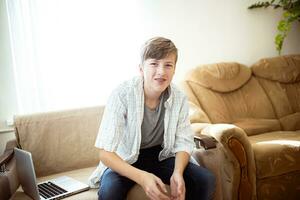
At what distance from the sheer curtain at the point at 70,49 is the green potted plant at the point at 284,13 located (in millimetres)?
1312

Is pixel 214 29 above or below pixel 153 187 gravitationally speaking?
above

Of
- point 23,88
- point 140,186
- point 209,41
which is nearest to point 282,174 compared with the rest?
point 140,186

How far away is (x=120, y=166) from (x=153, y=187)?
0.61 feet

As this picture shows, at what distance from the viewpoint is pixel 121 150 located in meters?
1.60

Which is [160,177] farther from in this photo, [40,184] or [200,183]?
[40,184]

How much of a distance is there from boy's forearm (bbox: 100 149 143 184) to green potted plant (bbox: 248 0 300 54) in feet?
7.07

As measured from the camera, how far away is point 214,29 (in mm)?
2844

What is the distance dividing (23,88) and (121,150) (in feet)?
3.14

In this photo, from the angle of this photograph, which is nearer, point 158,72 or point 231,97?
point 158,72

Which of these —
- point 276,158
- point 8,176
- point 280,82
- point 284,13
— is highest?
point 284,13

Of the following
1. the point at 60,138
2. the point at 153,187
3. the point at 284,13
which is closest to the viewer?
the point at 153,187

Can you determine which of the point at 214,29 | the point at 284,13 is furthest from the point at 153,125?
the point at 284,13

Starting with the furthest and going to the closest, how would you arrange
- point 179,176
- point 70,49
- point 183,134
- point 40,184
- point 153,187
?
point 70,49, point 40,184, point 183,134, point 179,176, point 153,187

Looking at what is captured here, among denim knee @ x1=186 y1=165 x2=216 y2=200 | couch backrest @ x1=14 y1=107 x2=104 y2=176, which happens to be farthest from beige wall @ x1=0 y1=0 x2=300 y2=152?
denim knee @ x1=186 y1=165 x2=216 y2=200
